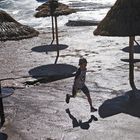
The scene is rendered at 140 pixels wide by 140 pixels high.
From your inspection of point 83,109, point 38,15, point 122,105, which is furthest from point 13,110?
point 38,15

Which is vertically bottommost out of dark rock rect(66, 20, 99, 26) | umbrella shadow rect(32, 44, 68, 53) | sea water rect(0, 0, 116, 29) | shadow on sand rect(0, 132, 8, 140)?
sea water rect(0, 0, 116, 29)

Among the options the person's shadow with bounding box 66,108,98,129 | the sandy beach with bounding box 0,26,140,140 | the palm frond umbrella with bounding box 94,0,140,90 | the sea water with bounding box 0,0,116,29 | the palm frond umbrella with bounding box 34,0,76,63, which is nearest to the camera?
the sandy beach with bounding box 0,26,140,140

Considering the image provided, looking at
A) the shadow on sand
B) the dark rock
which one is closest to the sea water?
the dark rock

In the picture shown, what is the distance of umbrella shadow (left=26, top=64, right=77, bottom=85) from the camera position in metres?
16.5

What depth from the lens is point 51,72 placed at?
17344 millimetres

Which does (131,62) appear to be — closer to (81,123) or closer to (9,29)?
(81,123)

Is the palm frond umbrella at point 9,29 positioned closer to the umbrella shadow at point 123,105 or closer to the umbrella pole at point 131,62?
the umbrella pole at point 131,62

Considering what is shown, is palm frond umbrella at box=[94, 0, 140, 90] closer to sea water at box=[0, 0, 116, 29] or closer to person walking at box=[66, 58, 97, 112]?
person walking at box=[66, 58, 97, 112]

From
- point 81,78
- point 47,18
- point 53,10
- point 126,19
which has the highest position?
point 126,19

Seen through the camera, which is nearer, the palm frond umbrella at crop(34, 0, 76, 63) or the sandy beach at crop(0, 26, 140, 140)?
the sandy beach at crop(0, 26, 140, 140)

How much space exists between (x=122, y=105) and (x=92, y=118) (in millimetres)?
Result: 1369

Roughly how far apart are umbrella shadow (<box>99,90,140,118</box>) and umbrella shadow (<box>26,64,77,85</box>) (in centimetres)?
341

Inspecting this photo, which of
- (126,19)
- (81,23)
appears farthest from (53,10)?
(126,19)

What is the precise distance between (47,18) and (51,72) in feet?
52.1
